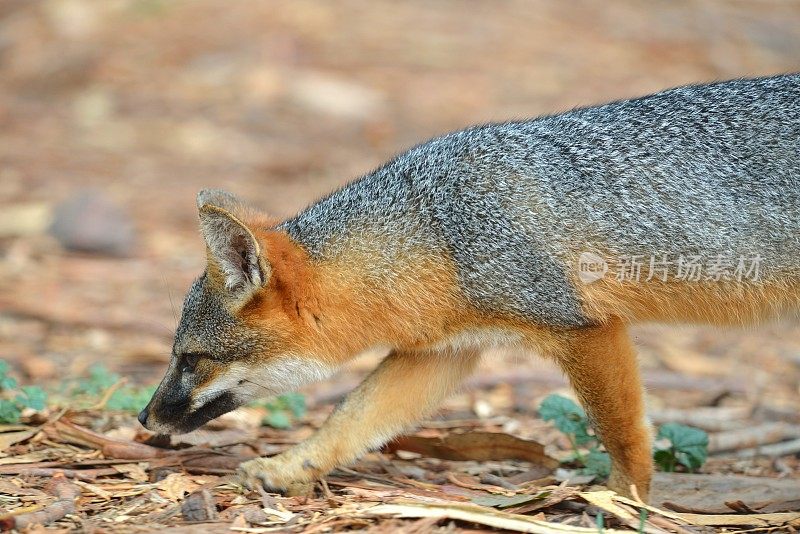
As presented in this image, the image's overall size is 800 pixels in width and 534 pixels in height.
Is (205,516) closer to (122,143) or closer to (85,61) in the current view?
(122,143)

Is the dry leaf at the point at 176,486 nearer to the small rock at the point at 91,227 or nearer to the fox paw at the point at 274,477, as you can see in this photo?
the fox paw at the point at 274,477

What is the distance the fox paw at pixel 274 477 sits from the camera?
6285mm

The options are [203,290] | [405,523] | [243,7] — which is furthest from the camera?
[243,7]

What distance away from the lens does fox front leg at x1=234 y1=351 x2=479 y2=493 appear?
6367 millimetres

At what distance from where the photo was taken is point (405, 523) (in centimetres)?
527

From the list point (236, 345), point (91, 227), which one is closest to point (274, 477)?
point (236, 345)

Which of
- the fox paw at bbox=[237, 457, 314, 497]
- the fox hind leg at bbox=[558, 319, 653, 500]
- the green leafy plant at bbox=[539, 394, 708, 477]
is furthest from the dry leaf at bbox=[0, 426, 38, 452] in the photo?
the fox hind leg at bbox=[558, 319, 653, 500]

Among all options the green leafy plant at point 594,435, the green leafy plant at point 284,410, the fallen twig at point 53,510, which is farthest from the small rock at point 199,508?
the green leafy plant at point 594,435

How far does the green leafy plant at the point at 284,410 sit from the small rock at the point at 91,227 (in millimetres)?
4539

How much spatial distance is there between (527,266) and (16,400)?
3628mm

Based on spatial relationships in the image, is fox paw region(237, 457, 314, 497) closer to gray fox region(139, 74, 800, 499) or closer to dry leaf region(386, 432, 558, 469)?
gray fox region(139, 74, 800, 499)

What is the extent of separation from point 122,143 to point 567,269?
415 inches

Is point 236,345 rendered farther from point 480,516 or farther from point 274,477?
point 480,516

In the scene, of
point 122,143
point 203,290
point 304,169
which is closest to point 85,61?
point 122,143
